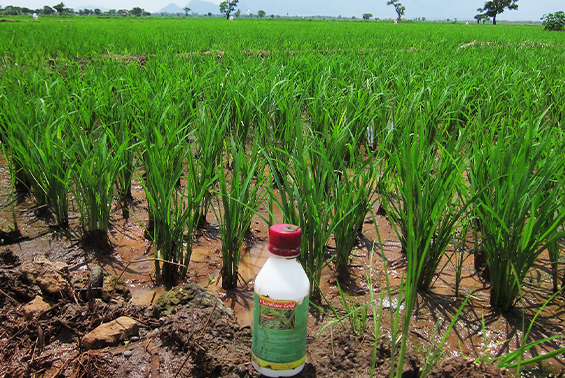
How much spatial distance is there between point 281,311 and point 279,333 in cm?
6

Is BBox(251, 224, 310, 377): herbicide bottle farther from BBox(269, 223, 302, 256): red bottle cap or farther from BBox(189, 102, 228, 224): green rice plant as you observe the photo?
BBox(189, 102, 228, 224): green rice plant

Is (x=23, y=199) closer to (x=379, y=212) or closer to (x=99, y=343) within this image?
(x=99, y=343)

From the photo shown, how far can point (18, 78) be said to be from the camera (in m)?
3.62

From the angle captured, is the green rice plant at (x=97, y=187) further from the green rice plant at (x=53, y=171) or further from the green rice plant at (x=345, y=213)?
the green rice plant at (x=345, y=213)

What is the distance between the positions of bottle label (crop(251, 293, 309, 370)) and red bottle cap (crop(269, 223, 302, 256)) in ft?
0.44

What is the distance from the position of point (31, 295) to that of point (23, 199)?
3.69 ft

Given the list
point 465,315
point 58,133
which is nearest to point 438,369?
point 465,315

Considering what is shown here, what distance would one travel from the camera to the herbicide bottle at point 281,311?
1135 millimetres

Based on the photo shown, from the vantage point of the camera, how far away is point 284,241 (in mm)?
1099

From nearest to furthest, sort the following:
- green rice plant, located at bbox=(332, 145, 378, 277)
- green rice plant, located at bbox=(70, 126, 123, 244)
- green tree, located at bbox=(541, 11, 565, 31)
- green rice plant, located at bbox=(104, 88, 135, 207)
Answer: green rice plant, located at bbox=(332, 145, 378, 277), green rice plant, located at bbox=(70, 126, 123, 244), green rice plant, located at bbox=(104, 88, 135, 207), green tree, located at bbox=(541, 11, 565, 31)

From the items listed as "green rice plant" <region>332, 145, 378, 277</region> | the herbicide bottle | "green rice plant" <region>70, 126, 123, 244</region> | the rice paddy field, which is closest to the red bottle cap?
the herbicide bottle

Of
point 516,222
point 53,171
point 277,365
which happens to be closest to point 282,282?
point 277,365

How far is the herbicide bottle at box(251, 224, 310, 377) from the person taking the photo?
3.72 feet

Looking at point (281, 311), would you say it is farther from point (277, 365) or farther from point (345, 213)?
point (345, 213)
